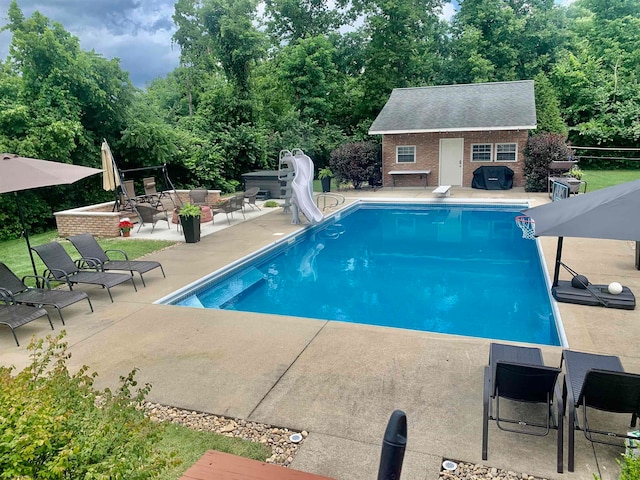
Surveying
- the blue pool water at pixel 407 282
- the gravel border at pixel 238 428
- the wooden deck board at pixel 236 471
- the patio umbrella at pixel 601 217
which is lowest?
the blue pool water at pixel 407 282

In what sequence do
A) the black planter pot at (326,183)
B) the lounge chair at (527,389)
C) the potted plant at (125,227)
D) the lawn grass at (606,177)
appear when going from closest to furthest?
the lounge chair at (527,389) → the potted plant at (125,227) → the lawn grass at (606,177) → the black planter pot at (326,183)

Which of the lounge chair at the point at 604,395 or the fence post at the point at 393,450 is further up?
the fence post at the point at 393,450

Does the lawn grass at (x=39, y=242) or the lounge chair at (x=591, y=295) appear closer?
the lounge chair at (x=591, y=295)

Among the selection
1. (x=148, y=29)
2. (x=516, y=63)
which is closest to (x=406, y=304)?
(x=516, y=63)

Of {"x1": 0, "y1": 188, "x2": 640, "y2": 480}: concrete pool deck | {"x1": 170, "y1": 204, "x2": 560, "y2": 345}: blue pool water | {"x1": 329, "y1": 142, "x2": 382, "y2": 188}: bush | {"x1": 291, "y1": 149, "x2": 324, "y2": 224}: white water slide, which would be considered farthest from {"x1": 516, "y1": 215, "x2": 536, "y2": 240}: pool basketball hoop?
{"x1": 329, "y1": 142, "x2": 382, "y2": 188}: bush

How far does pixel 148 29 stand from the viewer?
4281 cm

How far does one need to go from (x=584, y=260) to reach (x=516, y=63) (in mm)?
24604

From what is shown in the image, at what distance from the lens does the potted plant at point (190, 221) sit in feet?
36.3

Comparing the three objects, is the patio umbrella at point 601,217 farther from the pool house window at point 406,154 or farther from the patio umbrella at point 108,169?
the pool house window at point 406,154

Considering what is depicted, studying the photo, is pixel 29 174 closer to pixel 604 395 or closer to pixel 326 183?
pixel 604 395

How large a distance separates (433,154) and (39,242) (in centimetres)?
1636

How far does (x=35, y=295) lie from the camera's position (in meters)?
6.71

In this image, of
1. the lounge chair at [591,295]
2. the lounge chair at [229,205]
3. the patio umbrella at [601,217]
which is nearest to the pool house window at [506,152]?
the lounge chair at [229,205]

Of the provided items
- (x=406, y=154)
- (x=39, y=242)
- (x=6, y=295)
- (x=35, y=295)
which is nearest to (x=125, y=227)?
(x=39, y=242)
